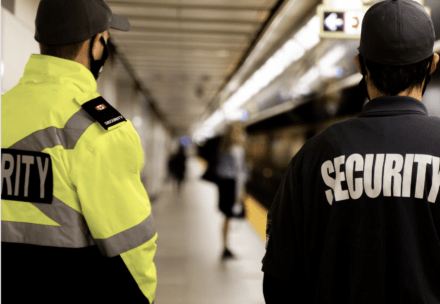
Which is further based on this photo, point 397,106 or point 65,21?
point 65,21

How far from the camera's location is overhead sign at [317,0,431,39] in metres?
3.17

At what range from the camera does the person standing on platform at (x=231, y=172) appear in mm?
5426

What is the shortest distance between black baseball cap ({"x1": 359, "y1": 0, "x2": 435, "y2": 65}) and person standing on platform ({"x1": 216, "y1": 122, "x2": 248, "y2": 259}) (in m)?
4.36

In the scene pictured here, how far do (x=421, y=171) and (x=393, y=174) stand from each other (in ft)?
0.23

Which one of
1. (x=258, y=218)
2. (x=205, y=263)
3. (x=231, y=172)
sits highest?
(x=231, y=172)

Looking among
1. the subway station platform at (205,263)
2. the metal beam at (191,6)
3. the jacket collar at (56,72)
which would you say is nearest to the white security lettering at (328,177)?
the jacket collar at (56,72)

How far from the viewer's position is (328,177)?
3.72ft

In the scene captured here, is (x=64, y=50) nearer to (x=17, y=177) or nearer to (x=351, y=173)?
(x=17, y=177)

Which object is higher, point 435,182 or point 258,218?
point 435,182

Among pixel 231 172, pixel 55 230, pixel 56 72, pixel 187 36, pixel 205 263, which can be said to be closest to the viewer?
pixel 55 230

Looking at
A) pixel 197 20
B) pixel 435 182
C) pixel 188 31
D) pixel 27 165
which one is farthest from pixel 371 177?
pixel 188 31

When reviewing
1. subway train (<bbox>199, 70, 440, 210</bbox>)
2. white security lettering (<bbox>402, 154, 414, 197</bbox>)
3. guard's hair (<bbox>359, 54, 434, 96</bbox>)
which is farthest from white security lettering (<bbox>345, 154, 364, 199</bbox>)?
subway train (<bbox>199, 70, 440, 210</bbox>)

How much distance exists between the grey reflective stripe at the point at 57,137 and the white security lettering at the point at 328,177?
2.44ft

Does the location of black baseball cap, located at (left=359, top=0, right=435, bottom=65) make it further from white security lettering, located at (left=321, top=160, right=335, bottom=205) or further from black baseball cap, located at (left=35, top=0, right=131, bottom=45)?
black baseball cap, located at (left=35, top=0, right=131, bottom=45)
